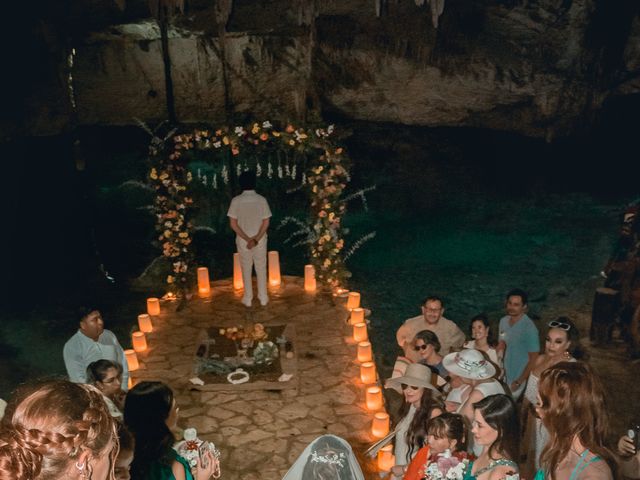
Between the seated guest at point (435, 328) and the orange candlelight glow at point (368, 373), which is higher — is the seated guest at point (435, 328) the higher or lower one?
the higher one

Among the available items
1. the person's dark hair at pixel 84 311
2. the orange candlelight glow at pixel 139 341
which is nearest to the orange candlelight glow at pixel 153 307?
the orange candlelight glow at pixel 139 341

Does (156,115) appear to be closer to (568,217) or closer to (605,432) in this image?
(568,217)

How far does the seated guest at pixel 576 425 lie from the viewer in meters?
3.39

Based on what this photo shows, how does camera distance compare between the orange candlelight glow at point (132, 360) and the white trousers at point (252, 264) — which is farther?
the white trousers at point (252, 264)

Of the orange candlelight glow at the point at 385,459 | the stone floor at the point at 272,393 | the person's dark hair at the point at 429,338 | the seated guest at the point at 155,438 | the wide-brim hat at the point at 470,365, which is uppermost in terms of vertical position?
the seated guest at the point at 155,438

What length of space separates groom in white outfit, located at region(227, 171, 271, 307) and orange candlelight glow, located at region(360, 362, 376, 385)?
95.1 inches

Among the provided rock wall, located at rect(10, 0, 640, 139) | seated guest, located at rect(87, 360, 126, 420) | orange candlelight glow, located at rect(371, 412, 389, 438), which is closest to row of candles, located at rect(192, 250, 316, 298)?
orange candlelight glow, located at rect(371, 412, 389, 438)

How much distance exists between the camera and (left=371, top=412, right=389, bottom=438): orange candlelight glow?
255 inches

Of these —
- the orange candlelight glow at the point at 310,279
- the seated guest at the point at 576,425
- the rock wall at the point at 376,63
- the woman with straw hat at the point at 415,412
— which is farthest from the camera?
the rock wall at the point at 376,63

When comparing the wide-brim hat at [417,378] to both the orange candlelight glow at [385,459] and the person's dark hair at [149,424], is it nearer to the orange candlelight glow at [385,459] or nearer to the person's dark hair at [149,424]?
the orange candlelight glow at [385,459]

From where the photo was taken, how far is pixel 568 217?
17.2 metres

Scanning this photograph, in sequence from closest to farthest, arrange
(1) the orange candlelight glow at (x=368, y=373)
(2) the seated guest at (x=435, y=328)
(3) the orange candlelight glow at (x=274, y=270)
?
(2) the seated guest at (x=435, y=328), (1) the orange candlelight glow at (x=368, y=373), (3) the orange candlelight glow at (x=274, y=270)

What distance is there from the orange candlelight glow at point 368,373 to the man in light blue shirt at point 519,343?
161 centimetres

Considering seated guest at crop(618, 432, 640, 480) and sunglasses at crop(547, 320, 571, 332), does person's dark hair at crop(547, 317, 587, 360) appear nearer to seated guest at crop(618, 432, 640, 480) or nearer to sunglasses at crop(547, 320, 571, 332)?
sunglasses at crop(547, 320, 571, 332)
